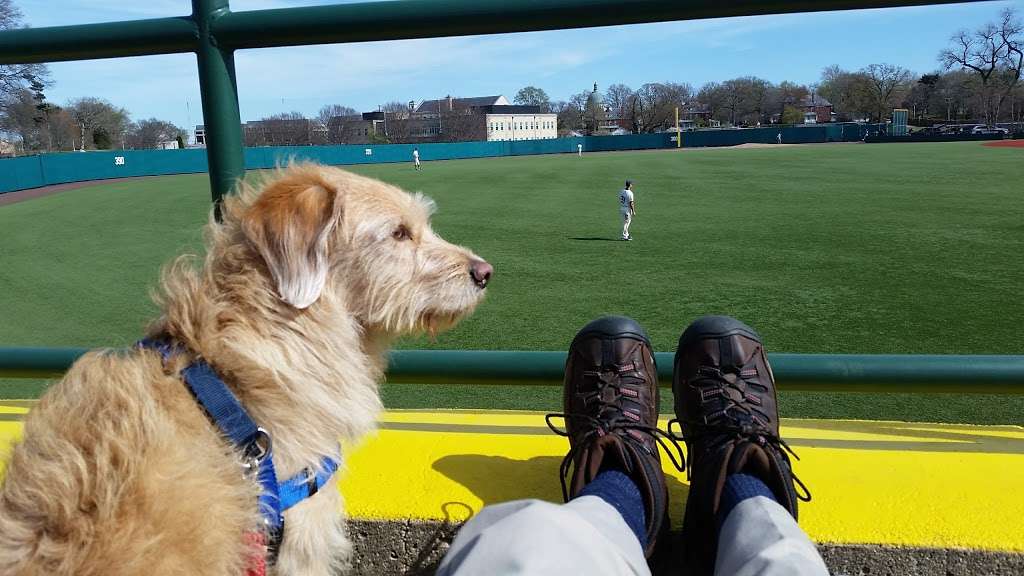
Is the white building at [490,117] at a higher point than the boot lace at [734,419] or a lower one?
higher

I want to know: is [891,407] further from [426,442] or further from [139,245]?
[139,245]

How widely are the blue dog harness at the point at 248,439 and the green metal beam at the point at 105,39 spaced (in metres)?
0.98

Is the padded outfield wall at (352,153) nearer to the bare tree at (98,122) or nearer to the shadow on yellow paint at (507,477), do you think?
the shadow on yellow paint at (507,477)

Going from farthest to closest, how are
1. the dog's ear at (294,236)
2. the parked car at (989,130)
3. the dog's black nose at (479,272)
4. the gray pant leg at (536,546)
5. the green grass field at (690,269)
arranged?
the parked car at (989,130) < the green grass field at (690,269) < the dog's black nose at (479,272) < the dog's ear at (294,236) < the gray pant leg at (536,546)

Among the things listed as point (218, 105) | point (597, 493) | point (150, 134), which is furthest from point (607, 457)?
point (150, 134)

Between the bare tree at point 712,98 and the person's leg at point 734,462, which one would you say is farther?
the bare tree at point 712,98

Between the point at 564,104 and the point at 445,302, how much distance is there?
5359 inches

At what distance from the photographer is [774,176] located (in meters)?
38.1

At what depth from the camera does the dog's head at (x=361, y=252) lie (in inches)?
78.2

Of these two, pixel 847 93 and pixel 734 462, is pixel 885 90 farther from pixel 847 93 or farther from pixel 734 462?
pixel 734 462

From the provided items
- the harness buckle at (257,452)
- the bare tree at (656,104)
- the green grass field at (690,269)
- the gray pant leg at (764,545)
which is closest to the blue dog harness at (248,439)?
the harness buckle at (257,452)

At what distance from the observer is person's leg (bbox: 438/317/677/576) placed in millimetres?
1531

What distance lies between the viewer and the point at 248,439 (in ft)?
5.72

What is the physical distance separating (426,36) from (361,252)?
0.71m
